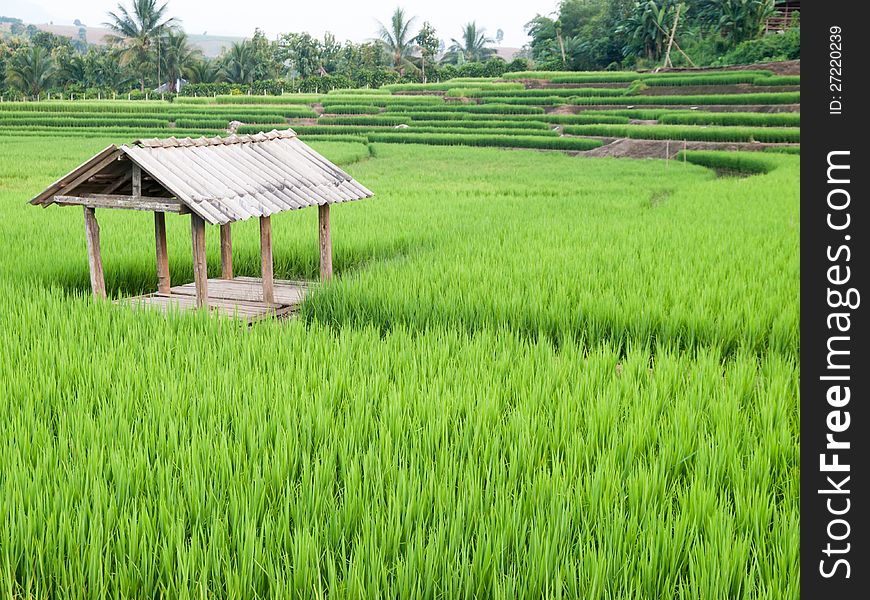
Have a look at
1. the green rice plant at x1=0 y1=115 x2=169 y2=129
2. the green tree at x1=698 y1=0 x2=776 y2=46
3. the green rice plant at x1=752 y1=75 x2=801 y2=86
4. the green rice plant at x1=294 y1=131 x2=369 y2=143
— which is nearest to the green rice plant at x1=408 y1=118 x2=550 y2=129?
the green rice plant at x1=294 y1=131 x2=369 y2=143

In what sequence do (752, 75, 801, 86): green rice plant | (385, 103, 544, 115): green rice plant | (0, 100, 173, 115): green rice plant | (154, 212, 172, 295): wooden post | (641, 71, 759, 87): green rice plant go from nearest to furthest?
1. (154, 212, 172, 295): wooden post
2. (752, 75, 801, 86): green rice plant
3. (641, 71, 759, 87): green rice plant
4. (385, 103, 544, 115): green rice plant
5. (0, 100, 173, 115): green rice plant

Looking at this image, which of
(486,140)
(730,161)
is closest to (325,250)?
(730,161)

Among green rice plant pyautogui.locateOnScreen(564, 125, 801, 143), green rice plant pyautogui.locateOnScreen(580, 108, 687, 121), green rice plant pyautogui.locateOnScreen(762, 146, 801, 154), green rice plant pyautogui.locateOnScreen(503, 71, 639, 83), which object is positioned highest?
green rice plant pyautogui.locateOnScreen(503, 71, 639, 83)

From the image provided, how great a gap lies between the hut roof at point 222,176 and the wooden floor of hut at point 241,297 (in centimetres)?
70

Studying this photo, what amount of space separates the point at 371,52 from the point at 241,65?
947cm

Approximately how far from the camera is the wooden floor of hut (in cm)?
564

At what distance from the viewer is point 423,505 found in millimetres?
2117

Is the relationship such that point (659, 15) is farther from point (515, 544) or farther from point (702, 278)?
point (515, 544)

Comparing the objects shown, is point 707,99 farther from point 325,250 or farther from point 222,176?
point 222,176

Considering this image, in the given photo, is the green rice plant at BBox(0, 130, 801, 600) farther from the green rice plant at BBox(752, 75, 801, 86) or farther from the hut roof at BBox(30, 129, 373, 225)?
the green rice plant at BBox(752, 75, 801, 86)

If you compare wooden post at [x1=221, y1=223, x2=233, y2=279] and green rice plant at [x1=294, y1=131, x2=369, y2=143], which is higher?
green rice plant at [x1=294, y1=131, x2=369, y2=143]

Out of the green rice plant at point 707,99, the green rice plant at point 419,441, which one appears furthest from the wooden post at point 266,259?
the green rice plant at point 707,99

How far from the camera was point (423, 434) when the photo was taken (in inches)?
105

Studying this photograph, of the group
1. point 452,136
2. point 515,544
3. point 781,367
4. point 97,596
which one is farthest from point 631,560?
point 452,136
